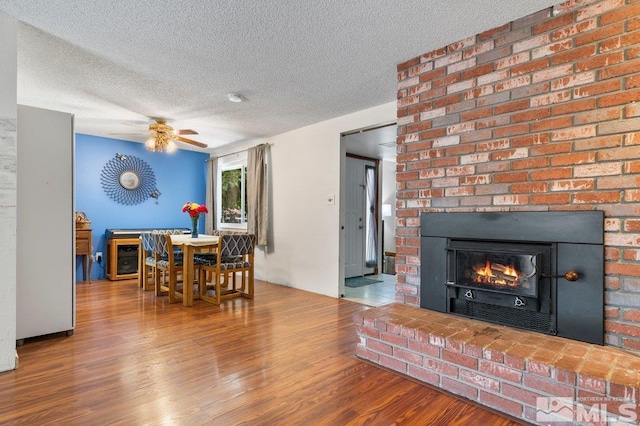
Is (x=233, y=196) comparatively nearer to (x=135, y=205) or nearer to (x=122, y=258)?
(x=135, y=205)

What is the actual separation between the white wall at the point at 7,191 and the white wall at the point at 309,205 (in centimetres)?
314

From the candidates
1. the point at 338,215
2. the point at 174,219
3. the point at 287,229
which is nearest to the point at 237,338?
the point at 338,215

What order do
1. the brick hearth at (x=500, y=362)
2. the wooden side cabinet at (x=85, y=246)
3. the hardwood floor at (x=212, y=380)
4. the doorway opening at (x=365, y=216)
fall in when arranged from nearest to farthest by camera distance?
the brick hearth at (x=500, y=362), the hardwood floor at (x=212, y=380), the wooden side cabinet at (x=85, y=246), the doorway opening at (x=365, y=216)

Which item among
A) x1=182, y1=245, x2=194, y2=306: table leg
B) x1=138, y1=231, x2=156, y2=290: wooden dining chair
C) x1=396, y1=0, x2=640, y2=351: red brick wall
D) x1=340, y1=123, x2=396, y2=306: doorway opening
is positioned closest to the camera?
x1=396, y1=0, x2=640, y2=351: red brick wall

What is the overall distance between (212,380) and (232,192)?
478 centimetres

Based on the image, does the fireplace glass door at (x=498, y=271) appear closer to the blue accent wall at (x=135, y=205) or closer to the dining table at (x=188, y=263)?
the dining table at (x=188, y=263)

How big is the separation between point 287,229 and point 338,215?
1.08 m

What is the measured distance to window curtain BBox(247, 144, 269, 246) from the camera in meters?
5.40

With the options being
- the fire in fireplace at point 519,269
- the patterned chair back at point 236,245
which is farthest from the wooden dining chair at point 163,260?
the fire in fireplace at point 519,269

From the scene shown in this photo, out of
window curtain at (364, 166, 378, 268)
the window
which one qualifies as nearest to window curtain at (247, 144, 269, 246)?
the window

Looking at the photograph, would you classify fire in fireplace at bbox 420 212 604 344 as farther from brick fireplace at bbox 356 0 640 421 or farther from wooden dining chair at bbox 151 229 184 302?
wooden dining chair at bbox 151 229 184 302

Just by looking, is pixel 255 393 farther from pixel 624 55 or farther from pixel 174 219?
pixel 174 219

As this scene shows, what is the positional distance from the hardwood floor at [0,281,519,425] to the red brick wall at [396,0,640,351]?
0.87m

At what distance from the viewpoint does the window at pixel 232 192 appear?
624cm
